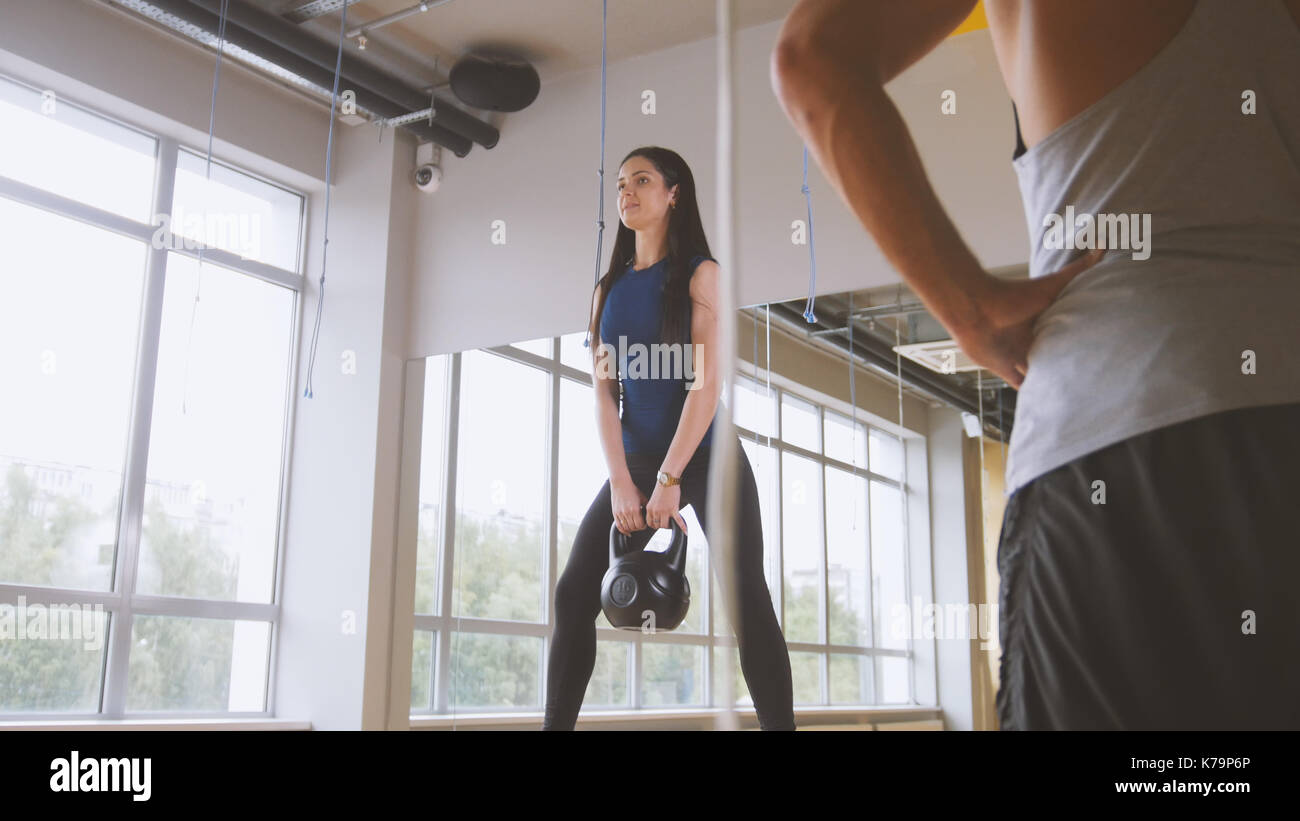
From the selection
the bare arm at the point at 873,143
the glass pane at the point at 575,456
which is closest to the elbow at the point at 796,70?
the bare arm at the point at 873,143

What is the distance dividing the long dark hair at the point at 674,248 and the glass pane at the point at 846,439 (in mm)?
671

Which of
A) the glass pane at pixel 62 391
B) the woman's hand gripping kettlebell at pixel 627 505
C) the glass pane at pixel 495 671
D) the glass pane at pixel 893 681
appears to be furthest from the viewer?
the glass pane at pixel 495 671

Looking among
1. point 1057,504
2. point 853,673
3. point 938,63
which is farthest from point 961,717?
point 1057,504

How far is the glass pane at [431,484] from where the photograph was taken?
5180 mm

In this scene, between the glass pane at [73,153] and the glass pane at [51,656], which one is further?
the glass pane at [73,153]

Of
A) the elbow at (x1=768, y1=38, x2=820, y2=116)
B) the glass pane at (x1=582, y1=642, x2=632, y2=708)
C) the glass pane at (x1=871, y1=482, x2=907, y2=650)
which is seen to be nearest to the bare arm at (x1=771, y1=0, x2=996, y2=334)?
the elbow at (x1=768, y1=38, x2=820, y2=116)

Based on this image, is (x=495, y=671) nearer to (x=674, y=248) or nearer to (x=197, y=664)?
(x=197, y=664)

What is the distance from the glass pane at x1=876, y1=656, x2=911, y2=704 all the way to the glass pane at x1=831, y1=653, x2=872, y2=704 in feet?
0.15

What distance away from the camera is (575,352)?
189 inches

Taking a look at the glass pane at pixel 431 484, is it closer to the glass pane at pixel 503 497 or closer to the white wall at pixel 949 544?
the glass pane at pixel 503 497

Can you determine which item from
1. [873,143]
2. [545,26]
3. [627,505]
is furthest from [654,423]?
[873,143]

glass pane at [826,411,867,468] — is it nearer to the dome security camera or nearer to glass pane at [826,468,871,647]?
glass pane at [826,468,871,647]

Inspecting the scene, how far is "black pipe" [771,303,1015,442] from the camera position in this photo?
149 inches
